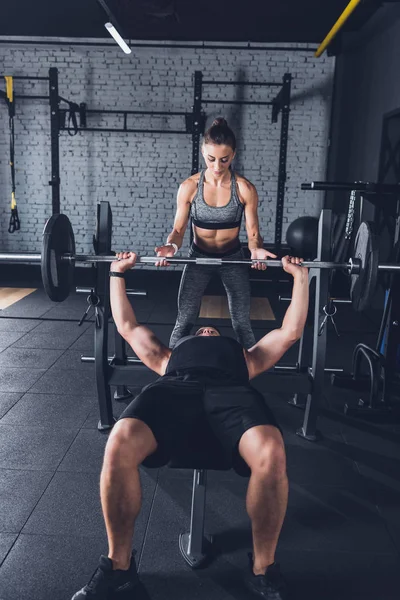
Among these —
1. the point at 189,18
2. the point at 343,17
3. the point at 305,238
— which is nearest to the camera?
the point at 343,17

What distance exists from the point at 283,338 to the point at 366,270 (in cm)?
40

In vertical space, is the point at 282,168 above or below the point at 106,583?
above

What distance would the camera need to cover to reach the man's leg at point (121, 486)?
1246mm

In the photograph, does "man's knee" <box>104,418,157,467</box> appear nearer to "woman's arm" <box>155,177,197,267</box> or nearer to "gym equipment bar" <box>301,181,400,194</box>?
"woman's arm" <box>155,177,197,267</box>

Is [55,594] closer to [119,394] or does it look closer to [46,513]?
[46,513]

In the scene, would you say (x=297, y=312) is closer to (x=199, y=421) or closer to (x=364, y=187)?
(x=199, y=421)

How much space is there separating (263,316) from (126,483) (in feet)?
10.9

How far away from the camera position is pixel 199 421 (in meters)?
1.37

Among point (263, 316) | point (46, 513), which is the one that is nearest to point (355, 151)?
point (263, 316)

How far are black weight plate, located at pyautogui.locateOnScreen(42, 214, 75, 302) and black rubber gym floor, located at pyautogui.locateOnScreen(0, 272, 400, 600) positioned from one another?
0.51 metres

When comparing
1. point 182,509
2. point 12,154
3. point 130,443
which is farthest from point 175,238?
point 12,154

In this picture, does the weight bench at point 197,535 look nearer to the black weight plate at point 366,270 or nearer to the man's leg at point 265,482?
the man's leg at point 265,482

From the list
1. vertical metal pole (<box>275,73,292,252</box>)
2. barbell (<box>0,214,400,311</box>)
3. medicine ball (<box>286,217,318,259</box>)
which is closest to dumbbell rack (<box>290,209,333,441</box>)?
barbell (<box>0,214,400,311</box>)

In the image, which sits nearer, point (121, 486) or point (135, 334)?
point (121, 486)
